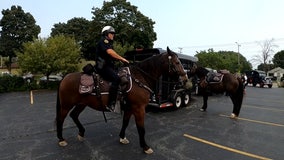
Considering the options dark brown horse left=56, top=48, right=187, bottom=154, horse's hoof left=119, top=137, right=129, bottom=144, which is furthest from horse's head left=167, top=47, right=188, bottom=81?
horse's hoof left=119, top=137, right=129, bottom=144

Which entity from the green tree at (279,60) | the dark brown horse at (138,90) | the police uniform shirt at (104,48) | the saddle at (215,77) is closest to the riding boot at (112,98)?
the dark brown horse at (138,90)

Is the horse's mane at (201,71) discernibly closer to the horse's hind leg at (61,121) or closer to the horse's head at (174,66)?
the horse's head at (174,66)

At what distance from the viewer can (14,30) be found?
1565 inches

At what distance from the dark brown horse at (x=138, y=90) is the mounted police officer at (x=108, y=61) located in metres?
0.26

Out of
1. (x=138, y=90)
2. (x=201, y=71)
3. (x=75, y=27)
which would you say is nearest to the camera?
(x=138, y=90)

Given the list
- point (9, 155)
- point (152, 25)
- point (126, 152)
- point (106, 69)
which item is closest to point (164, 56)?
point (106, 69)

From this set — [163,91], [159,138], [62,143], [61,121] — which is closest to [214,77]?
[163,91]

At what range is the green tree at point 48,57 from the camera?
22.6 metres

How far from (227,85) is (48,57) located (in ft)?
59.3

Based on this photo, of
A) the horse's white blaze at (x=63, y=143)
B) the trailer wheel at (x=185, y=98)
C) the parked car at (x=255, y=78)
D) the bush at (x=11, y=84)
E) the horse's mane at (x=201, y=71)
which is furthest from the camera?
the parked car at (x=255, y=78)

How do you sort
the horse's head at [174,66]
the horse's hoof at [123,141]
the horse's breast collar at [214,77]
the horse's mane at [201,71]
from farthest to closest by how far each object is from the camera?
the horse's mane at [201,71]
the horse's breast collar at [214,77]
the horse's hoof at [123,141]
the horse's head at [174,66]

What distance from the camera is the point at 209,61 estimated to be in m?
57.2

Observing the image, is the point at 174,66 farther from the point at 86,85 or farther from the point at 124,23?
the point at 124,23

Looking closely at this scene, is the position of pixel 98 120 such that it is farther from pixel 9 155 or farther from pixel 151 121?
pixel 9 155
